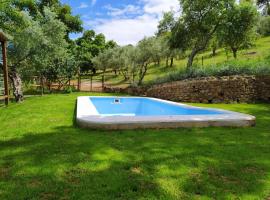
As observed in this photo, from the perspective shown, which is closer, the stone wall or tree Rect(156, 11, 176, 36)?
the stone wall

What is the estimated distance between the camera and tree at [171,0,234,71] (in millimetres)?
19969

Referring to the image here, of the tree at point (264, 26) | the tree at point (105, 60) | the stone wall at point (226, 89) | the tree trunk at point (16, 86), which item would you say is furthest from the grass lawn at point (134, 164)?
the tree at point (264, 26)

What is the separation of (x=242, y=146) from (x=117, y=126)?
311 cm

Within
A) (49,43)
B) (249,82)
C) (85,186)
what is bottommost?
(85,186)

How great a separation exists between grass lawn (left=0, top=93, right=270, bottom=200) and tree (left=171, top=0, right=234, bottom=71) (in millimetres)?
12877

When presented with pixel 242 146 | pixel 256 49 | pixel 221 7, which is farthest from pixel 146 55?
pixel 242 146

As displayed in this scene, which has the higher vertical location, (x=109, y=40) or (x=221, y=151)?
(x=109, y=40)

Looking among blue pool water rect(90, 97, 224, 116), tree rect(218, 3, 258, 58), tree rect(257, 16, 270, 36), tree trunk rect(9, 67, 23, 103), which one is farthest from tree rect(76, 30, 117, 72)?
blue pool water rect(90, 97, 224, 116)

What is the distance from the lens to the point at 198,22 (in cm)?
2086

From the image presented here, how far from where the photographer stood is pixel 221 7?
19906 millimetres

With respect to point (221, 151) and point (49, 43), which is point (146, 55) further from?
point (221, 151)

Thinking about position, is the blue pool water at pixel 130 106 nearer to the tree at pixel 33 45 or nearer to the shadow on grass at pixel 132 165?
the tree at pixel 33 45

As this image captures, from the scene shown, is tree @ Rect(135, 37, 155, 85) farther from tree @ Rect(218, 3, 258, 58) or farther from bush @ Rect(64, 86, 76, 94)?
tree @ Rect(218, 3, 258, 58)

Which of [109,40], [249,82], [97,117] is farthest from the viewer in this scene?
[109,40]
